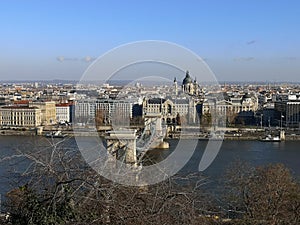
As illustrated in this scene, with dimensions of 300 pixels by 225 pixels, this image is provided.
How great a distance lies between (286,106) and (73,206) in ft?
49.0

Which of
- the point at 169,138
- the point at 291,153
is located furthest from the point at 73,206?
the point at 169,138

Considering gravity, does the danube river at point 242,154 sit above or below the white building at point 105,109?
below

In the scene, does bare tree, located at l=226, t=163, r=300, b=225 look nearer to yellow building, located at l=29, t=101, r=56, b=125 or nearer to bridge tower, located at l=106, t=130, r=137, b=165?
bridge tower, located at l=106, t=130, r=137, b=165

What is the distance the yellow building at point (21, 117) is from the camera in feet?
Result: 49.0

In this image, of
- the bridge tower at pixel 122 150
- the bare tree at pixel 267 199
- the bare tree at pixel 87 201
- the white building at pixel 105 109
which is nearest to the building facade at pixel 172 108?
the white building at pixel 105 109

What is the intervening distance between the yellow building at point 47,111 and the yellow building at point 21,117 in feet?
1.81

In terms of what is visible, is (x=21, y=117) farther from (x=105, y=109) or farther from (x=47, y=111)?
(x=105, y=109)

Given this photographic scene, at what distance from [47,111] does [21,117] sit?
48.6 inches

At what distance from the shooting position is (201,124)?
13.9m

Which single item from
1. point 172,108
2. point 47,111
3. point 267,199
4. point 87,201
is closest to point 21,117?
point 47,111

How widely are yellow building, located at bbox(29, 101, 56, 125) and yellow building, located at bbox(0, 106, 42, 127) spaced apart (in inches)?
21.8

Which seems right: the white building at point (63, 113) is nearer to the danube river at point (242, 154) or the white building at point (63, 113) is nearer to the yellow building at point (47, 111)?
the yellow building at point (47, 111)

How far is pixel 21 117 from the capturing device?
15.0 metres

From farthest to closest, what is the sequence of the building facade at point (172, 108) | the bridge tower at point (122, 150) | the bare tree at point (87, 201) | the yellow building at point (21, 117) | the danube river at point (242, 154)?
the yellow building at point (21, 117) < the building facade at point (172, 108) < the danube river at point (242, 154) < the bridge tower at point (122, 150) < the bare tree at point (87, 201)
